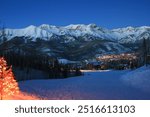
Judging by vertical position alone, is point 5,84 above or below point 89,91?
above

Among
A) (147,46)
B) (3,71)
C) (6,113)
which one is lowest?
(6,113)

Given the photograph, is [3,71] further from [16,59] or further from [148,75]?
[16,59]

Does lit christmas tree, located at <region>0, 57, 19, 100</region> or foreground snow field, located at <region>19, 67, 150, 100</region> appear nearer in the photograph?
lit christmas tree, located at <region>0, 57, 19, 100</region>

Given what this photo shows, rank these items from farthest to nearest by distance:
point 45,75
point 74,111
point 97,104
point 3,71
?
point 45,75
point 3,71
point 97,104
point 74,111

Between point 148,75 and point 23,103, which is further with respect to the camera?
point 148,75

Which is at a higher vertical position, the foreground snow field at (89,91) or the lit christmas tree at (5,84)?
the lit christmas tree at (5,84)

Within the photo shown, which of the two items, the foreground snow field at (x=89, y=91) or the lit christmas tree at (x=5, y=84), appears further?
the foreground snow field at (x=89, y=91)

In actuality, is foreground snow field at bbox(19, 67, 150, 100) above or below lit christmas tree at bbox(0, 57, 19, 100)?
below

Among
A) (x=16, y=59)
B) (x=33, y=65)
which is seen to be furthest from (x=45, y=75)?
(x=16, y=59)

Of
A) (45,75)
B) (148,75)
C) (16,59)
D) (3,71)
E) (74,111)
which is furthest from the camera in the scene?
(45,75)

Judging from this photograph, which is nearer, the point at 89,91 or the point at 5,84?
the point at 5,84

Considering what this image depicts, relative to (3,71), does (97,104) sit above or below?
below
